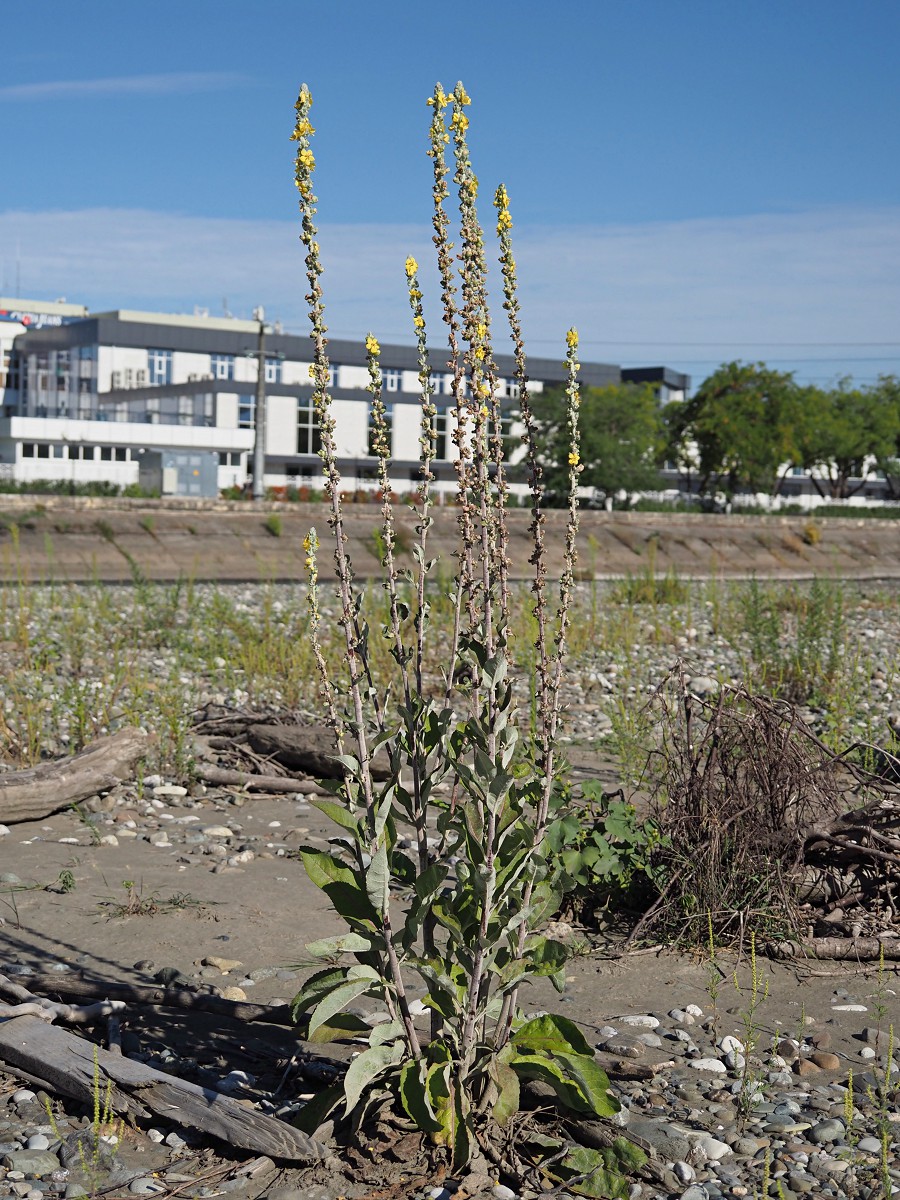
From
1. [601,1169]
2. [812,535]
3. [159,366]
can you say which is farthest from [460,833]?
[159,366]

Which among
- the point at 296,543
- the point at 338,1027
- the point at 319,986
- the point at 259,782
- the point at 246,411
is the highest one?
the point at 246,411

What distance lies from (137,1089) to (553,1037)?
1196mm

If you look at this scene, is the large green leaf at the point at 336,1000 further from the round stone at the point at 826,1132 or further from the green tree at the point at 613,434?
the green tree at the point at 613,434

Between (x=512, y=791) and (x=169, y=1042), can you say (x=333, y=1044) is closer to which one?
(x=169, y=1042)

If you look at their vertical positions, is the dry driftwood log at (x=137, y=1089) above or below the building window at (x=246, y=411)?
Result: below

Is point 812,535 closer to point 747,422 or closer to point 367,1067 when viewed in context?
point 747,422

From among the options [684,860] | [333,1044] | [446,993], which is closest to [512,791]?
[446,993]

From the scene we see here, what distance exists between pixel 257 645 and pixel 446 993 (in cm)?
856

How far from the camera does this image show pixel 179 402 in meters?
70.6

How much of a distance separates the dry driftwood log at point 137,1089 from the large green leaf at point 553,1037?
632 mm

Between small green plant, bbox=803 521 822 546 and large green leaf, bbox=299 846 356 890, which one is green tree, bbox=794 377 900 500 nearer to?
small green plant, bbox=803 521 822 546

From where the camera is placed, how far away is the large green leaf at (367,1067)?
10.1 feet

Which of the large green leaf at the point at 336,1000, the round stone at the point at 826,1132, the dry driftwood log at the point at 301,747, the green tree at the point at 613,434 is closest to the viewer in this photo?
the large green leaf at the point at 336,1000

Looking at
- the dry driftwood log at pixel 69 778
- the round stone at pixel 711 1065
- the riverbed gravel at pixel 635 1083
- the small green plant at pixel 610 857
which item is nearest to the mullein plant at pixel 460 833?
the riverbed gravel at pixel 635 1083
